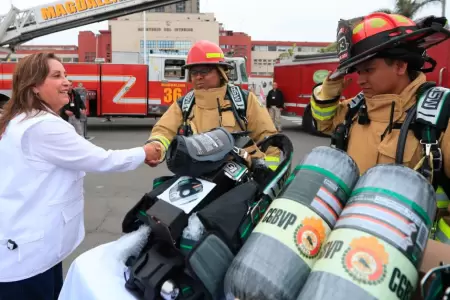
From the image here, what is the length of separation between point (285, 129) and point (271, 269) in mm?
14442

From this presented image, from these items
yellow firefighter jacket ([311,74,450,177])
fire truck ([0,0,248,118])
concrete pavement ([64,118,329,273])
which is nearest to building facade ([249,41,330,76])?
fire truck ([0,0,248,118])

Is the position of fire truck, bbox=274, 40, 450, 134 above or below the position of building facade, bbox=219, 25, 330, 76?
below

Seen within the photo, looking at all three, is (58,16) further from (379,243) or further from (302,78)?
(379,243)

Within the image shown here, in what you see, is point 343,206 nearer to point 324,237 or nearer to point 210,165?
point 324,237

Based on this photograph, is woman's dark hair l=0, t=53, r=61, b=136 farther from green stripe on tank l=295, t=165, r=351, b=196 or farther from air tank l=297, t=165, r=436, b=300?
air tank l=297, t=165, r=436, b=300

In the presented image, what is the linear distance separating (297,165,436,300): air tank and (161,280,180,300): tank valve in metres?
0.41

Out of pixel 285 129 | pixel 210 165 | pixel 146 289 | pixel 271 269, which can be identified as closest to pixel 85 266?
pixel 146 289

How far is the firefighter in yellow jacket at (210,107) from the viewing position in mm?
2430

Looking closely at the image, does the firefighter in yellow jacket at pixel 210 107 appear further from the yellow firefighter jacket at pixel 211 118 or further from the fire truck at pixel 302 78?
the fire truck at pixel 302 78

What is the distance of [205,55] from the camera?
2.43 m

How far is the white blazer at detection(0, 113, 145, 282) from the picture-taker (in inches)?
71.8

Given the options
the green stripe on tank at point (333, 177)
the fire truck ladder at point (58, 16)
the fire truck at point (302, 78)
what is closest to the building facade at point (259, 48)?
the fire truck ladder at point (58, 16)

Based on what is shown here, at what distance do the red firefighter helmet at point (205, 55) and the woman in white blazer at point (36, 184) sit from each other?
0.75 meters

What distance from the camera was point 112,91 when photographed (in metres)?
13.4
